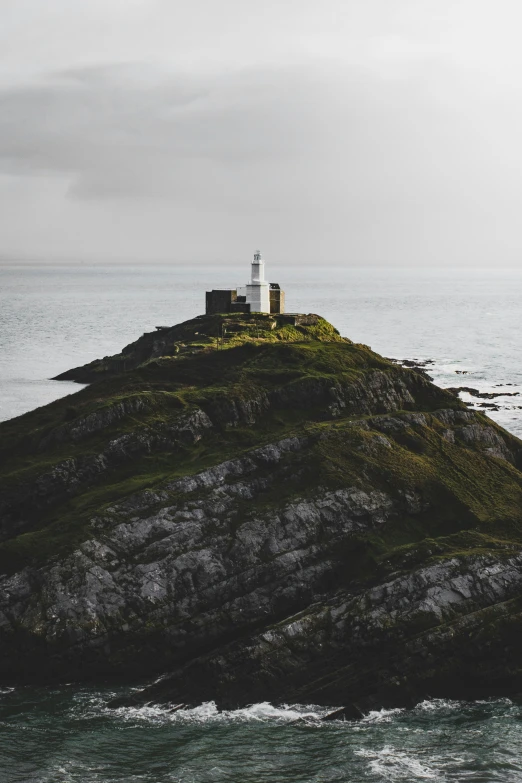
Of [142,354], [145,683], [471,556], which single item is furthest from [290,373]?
[142,354]

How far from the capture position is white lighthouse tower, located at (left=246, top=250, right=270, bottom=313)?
7488 cm

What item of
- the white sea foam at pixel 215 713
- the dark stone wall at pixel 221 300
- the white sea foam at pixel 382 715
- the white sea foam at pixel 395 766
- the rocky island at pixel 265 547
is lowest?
the white sea foam at pixel 395 766

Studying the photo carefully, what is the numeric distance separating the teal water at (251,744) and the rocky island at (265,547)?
37.4 inches

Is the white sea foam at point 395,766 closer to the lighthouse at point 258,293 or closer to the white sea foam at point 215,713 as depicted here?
the white sea foam at point 215,713

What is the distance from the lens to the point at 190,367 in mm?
50469

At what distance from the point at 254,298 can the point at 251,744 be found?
171 ft

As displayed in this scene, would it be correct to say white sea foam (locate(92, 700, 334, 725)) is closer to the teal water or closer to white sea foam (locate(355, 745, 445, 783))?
the teal water

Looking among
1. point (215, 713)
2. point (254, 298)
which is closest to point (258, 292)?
point (254, 298)

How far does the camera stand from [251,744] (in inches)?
1071

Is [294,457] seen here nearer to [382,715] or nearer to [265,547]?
[265,547]

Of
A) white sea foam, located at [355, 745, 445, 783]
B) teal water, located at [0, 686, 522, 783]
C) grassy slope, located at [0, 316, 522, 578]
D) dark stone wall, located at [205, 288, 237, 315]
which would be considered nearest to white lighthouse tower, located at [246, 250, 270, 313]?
dark stone wall, located at [205, 288, 237, 315]

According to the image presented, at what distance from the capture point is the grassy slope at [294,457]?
114ft

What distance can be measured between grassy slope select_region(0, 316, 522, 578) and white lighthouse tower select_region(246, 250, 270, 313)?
2475cm

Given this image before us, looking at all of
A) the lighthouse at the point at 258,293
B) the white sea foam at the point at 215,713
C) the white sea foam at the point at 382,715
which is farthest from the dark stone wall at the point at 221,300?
the white sea foam at the point at 382,715
